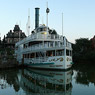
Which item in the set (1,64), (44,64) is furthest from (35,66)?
(1,64)

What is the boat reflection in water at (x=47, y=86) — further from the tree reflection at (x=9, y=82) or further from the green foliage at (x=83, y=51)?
the green foliage at (x=83, y=51)

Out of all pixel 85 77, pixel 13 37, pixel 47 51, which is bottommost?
pixel 85 77

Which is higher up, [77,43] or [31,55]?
[77,43]

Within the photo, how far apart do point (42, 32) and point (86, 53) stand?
29.4m

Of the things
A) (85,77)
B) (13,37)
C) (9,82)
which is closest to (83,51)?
(13,37)

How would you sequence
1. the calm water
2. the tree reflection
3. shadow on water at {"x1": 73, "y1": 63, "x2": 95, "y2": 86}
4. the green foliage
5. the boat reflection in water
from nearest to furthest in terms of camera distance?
the calm water, the boat reflection in water, the tree reflection, shadow on water at {"x1": 73, "y1": 63, "x2": 95, "y2": 86}, the green foliage

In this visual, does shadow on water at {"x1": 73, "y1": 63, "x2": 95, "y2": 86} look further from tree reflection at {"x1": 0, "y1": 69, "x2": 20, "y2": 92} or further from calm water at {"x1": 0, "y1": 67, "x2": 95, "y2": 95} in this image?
tree reflection at {"x1": 0, "y1": 69, "x2": 20, "y2": 92}

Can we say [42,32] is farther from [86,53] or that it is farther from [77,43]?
[77,43]

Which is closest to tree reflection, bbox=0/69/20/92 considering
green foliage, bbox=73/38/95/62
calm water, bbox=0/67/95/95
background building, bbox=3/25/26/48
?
calm water, bbox=0/67/95/95

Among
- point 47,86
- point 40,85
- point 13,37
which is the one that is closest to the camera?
point 47,86

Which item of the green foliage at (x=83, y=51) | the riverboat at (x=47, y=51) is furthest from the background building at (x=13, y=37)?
the riverboat at (x=47, y=51)

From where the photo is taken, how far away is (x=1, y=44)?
69.7 m

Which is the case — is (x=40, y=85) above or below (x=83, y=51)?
below

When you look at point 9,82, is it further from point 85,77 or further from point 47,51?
point 47,51
